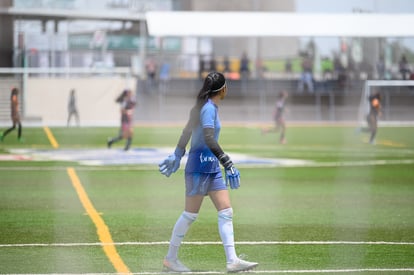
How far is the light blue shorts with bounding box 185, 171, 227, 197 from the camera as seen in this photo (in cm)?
1069

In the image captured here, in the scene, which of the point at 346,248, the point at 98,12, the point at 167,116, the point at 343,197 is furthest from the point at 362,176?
the point at 167,116

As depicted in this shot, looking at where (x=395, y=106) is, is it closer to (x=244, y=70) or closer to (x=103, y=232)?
(x=244, y=70)

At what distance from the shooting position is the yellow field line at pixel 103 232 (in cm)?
1130

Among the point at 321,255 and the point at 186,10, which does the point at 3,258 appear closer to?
the point at 321,255

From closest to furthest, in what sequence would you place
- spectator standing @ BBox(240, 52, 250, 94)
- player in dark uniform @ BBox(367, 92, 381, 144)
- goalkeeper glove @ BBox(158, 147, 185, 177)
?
goalkeeper glove @ BBox(158, 147, 185, 177)
player in dark uniform @ BBox(367, 92, 381, 144)
spectator standing @ BBox(240, 52, 250, 94)

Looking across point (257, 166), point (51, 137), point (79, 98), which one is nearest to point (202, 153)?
point (257, 166)

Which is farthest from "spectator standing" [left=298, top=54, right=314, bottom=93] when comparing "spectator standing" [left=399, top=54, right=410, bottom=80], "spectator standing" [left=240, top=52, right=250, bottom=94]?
"spectator standing" [left=399, top=54, right=410, bottom=80]

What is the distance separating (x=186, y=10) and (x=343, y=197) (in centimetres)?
3056

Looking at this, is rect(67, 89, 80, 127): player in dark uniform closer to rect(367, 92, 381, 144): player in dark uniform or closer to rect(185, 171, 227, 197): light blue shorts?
rect(367, 92, 381, 144): player in dark uniform

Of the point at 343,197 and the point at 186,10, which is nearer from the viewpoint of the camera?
the point at 343,197

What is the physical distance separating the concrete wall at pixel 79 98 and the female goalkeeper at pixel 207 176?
40828 mm

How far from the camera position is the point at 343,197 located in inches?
754

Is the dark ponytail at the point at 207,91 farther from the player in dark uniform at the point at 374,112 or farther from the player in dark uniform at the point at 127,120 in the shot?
the player in dark uniform at the point at 374,112

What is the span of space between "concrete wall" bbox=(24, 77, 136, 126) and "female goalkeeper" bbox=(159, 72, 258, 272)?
40828mm
